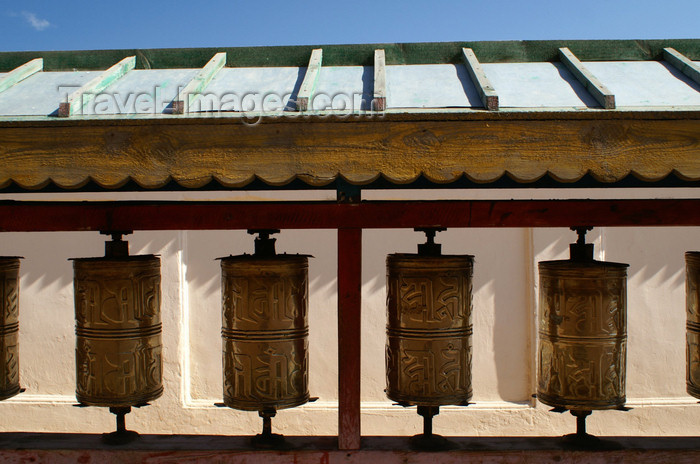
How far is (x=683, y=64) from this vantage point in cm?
226

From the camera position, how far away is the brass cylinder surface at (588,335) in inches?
81.2

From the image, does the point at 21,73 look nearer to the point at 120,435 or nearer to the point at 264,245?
the point at 264,245

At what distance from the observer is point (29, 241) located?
4.70 meters

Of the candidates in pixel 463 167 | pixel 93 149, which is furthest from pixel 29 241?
pixel 463 167

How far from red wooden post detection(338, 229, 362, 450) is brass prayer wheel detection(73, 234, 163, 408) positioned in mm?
706

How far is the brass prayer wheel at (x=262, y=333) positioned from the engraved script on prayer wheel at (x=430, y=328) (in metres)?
0.38

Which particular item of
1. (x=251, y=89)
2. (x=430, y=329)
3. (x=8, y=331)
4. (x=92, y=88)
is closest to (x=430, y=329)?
(x=430, y=329)

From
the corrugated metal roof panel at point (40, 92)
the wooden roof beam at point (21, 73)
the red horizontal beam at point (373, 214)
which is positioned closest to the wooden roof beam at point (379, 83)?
the red horizontal beam at point (373, 214)

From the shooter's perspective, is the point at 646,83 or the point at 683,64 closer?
the point at 646,83

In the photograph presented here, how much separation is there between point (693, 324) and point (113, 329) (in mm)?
2074

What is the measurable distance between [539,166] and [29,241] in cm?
429

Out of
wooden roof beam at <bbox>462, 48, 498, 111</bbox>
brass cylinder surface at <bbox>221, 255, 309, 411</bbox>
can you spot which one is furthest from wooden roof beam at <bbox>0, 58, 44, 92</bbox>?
wooden roof beam at <bbox>462, 48, 498, 111</bbox>

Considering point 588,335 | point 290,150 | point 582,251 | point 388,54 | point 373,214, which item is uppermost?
point 388,54

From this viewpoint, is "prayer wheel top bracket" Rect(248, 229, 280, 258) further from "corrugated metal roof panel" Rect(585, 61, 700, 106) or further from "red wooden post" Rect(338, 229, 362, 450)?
"corrugated metal roof panel" Rect(585, 61, 700, 106)
